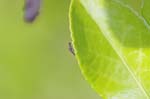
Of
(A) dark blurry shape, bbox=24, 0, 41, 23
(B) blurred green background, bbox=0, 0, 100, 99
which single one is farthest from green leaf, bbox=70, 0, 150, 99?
(B) blurred green background, bbox=0, 0, 100, 99

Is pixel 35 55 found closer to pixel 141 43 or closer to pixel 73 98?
pixel 73 98

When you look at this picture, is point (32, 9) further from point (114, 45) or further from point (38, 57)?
point (38, 57)

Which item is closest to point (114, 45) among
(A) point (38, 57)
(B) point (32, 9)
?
(B) point (32, 9)

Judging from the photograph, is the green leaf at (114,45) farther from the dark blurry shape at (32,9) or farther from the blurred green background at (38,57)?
the blurred green background at (38,57)

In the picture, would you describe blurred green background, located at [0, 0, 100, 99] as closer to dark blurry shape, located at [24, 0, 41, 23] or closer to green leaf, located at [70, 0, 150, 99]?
dark blurry shape, located at [24, 0, 41, 23]

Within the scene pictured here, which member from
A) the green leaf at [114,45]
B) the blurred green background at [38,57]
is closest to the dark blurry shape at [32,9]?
the green leaf at [114,45]
